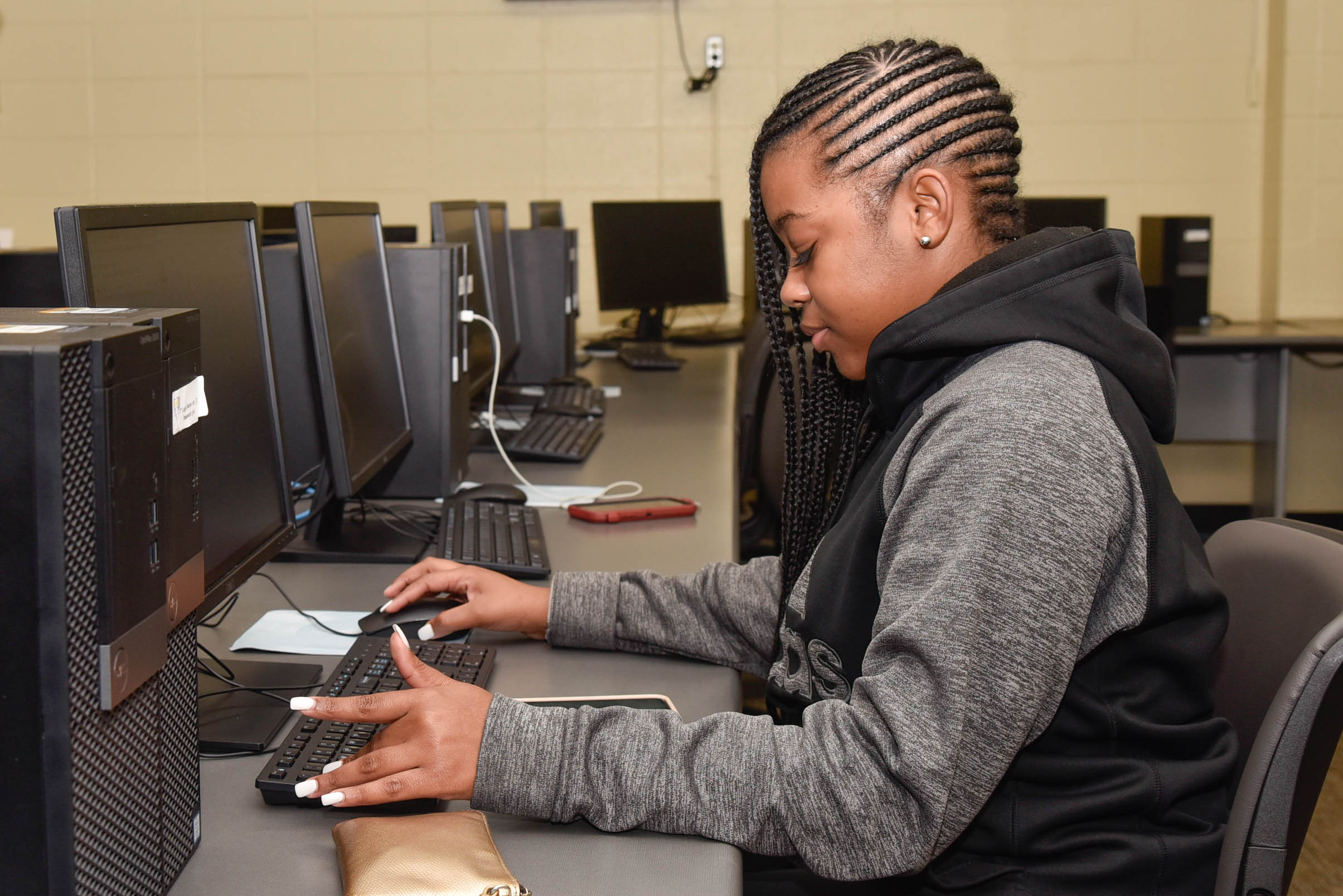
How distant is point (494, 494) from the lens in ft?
6.13

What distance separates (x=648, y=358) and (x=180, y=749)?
2994mm

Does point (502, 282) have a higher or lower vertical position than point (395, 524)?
higher

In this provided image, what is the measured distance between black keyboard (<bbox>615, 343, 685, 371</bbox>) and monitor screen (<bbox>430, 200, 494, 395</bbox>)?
1.17 metres

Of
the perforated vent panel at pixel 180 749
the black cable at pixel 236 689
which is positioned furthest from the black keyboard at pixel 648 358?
the perforated vent panel at pixel 180 749

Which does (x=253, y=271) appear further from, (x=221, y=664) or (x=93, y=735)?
(x=93, y=735)

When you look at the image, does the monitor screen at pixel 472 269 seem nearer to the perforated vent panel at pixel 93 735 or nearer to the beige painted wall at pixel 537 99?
the perforated vent panel at pixel 93 735

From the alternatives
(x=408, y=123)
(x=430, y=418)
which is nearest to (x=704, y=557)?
(x=430, y=418)

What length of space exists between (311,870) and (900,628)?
42cm

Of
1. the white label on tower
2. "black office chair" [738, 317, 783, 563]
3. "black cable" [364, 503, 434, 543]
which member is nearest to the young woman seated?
the white label on tower

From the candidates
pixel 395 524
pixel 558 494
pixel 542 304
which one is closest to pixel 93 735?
pixel 395 524

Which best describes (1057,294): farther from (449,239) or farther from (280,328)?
(449,239)

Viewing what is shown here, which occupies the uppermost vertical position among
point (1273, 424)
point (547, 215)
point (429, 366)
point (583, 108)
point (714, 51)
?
point (714, 51)

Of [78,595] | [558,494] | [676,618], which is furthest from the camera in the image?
[558,494]

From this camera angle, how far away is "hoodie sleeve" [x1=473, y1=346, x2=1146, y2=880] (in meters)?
0.75
